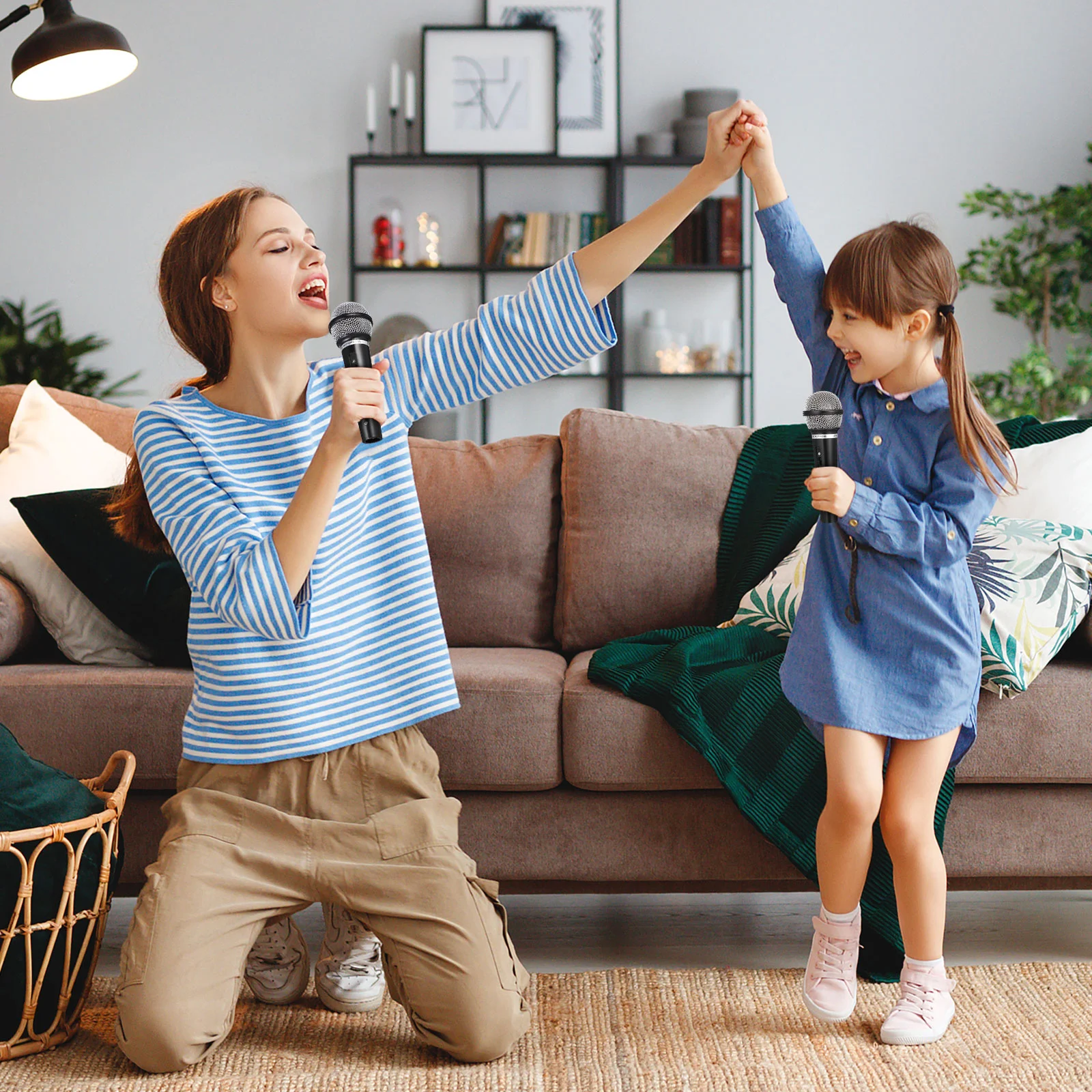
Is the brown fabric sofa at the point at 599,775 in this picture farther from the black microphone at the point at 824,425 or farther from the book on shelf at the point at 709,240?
the book on shelf at the point at 709,240

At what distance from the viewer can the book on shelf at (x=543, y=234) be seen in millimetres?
4645

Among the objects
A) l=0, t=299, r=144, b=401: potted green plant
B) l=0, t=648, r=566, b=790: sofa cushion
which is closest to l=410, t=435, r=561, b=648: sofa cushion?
l=0, t=648, r=566, b=790: sofa cushion

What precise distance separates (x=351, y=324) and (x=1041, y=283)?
3.74m

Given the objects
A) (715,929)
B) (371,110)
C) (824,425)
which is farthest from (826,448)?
(371,110)

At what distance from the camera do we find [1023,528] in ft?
5.96

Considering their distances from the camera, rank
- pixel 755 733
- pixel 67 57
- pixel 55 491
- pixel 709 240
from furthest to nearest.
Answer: pixel 709 240 → pixel 55 491 → pixel 67 57 → pixel 755 733

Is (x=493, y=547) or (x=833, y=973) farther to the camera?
(x=493, y=547)

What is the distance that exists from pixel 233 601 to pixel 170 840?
1.05 feet

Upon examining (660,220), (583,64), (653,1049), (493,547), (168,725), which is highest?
(583,64)

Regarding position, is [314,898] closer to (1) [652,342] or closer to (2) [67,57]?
(2) [67,57]

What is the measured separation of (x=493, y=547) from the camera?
222 cm

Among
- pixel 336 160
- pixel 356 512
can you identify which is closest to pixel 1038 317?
pixel 336 160

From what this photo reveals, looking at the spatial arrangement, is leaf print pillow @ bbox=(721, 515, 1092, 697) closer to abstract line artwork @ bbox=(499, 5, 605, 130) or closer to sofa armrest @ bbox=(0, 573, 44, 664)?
sofa armrest @ bbox=(0, 573, 44, 664)

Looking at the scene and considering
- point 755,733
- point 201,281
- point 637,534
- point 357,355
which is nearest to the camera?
point 357,355
